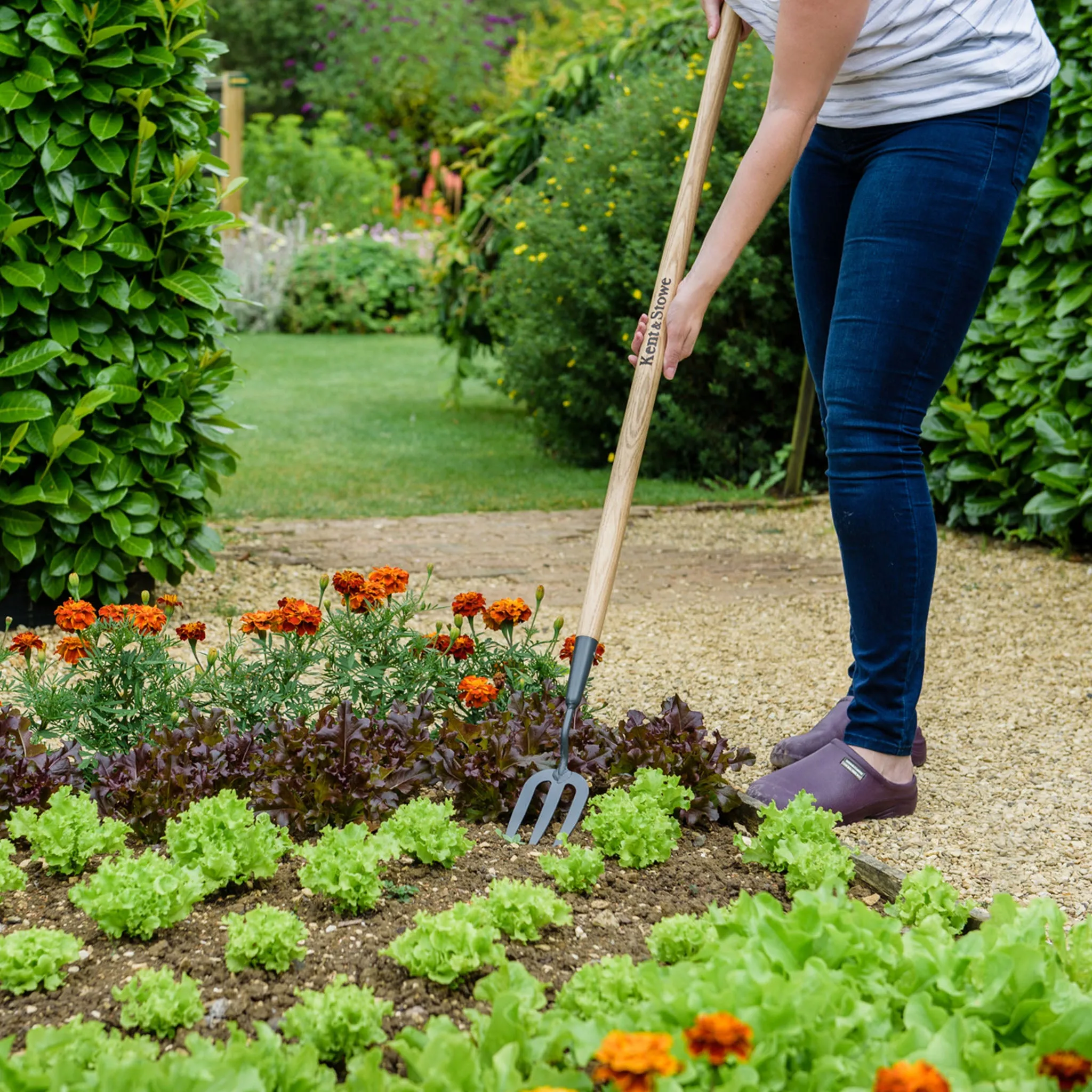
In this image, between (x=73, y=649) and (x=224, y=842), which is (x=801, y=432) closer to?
Result: (x=73, y=649)

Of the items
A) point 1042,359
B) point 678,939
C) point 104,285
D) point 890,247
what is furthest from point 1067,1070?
point 1042,359

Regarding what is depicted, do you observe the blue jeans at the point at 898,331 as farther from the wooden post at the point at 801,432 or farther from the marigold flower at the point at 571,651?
the wooden post at the point at 801,432

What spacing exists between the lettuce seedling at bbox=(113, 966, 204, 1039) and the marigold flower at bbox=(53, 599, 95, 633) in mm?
955

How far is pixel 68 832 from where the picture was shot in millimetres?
1961

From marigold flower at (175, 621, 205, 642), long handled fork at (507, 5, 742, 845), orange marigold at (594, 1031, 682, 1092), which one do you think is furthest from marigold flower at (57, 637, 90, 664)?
orange marigold at (594, 1031, 682, 1092)

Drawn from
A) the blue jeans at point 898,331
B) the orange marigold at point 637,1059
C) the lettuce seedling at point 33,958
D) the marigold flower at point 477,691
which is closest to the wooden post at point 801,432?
the blue jeans at point 898,331

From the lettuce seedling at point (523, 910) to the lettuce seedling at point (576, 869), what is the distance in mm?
137

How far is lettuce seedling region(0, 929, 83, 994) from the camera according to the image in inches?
63.1

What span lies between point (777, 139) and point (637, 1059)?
4.84ft

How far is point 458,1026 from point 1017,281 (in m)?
3.86

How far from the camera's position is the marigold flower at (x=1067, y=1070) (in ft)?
3.86

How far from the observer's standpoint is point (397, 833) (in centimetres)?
201

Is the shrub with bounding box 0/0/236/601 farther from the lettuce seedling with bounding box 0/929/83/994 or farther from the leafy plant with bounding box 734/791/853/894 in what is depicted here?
the leafy plant with bounding box 734/791/853/894

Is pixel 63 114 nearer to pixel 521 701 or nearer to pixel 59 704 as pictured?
pixel 59 704
